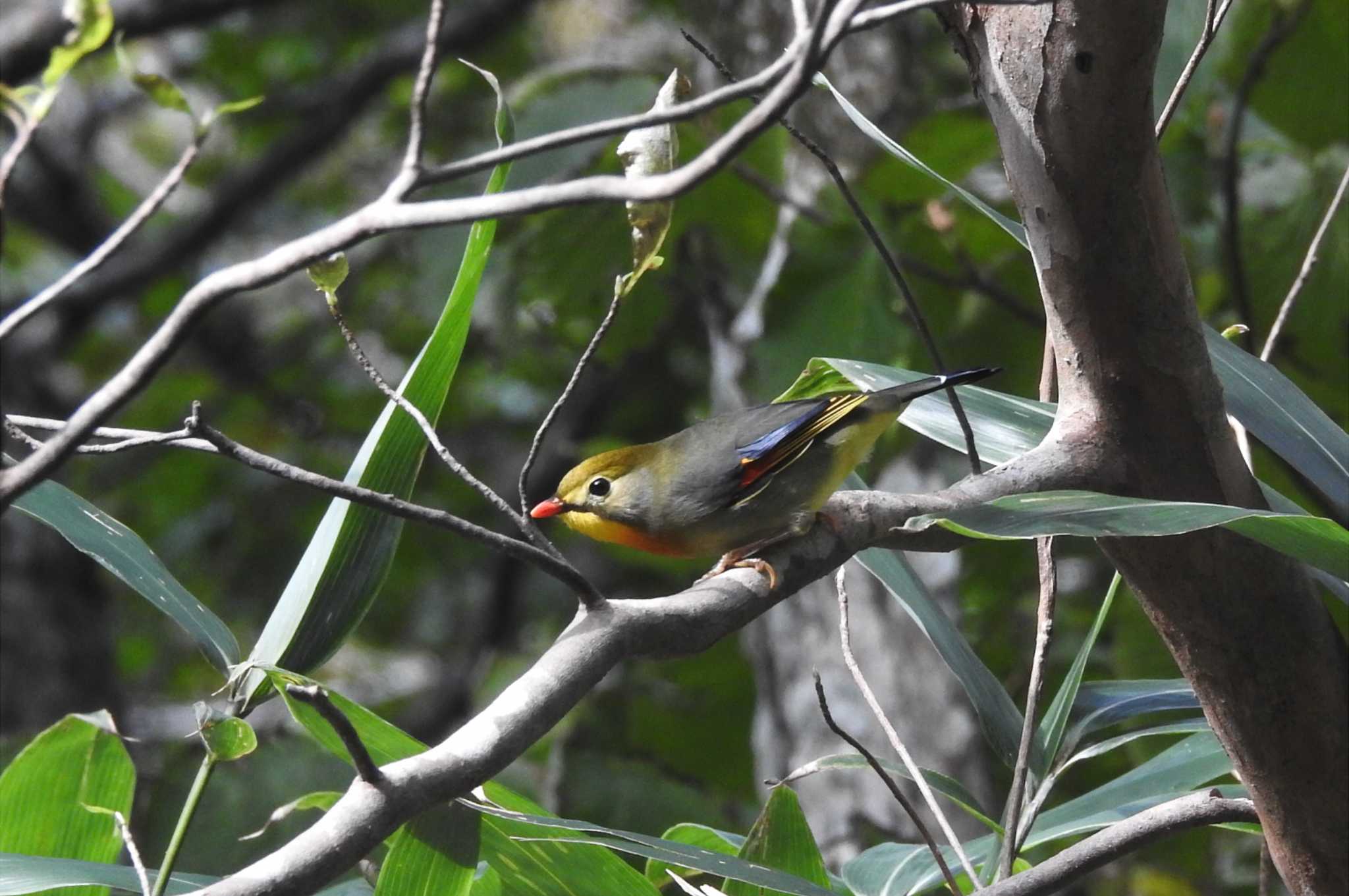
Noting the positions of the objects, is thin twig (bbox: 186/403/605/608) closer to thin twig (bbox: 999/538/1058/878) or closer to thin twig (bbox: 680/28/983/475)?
thin twig (bbox: 680/28/983/475)

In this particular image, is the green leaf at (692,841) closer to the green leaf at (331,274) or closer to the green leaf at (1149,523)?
the green leaf at (1149,523)

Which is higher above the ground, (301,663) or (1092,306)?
(1092,306)

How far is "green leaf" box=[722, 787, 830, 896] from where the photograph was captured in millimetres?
1769

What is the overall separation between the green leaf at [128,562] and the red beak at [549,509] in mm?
1348

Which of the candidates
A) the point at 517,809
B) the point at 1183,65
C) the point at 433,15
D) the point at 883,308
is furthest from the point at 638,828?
the point at 433,15

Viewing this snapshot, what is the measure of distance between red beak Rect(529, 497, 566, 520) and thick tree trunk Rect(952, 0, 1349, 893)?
4.88ft

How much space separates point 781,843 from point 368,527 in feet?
2.42

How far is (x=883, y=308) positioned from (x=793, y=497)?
3.71 feet

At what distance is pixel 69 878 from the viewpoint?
4.36 ft

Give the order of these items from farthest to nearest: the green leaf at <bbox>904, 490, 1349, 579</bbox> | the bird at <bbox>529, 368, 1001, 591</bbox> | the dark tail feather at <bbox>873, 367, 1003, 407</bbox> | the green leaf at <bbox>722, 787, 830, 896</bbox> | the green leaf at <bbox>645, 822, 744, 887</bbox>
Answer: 1. the bird at <bbox>529, 368, 1001, 591</bbox>
2. the dark tail feather at <bbox>873, 367, 1003, 407</bbox>
3. the green leaf at <bbox>645, 822, 744, 887</bbox>
4. the green leaf at <bbox>722, 787, 830, 896</bbox>
5. the green leaf at <bbox>904, 490, 1349, 579</bbox>

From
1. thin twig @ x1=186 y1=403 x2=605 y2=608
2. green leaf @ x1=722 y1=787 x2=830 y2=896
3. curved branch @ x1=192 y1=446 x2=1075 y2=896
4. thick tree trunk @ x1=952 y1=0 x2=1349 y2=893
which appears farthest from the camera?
green leaf @ x1=722 y1=787 x2=830 y2=896

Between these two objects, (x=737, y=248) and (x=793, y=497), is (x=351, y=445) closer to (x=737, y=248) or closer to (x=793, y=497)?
(x=737, y=248)

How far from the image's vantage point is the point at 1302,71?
11.1 ft

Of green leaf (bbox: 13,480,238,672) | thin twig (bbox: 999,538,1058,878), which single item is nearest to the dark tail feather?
thin twig (bbox: 999,538,1058,878)
